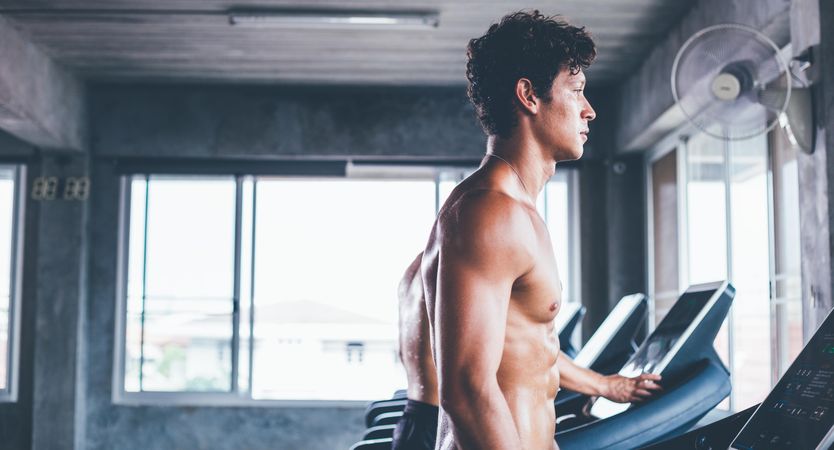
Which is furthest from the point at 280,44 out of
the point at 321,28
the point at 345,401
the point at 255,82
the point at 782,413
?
the point at 782,413

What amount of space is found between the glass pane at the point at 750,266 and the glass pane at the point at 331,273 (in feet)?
8.59

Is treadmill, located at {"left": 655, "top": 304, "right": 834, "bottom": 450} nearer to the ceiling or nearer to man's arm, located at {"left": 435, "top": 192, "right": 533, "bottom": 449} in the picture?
man's arm, located at {"left": 435, "top": 192, "right": 533, "bottom": 449}

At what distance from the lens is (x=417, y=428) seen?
267 centimetres

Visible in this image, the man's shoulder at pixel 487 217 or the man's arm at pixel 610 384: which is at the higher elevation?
the man's shoulder at pixel 487 217

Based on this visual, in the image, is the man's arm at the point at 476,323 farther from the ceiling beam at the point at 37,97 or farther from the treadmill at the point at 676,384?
the ceiling beam at the point at 37,97

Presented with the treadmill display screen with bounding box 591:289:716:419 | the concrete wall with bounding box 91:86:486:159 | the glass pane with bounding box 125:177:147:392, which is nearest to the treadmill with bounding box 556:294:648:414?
the treadmill display screen with bounding box 591:289:716:419

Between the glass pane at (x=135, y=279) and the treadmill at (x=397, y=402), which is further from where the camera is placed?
the glass pane at (x=135, y=279)

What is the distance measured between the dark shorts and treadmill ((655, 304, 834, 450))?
1.33 m

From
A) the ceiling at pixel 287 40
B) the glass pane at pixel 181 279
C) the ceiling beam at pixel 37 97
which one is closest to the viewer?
the ceiling at pixel 287 40

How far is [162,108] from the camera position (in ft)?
22.2

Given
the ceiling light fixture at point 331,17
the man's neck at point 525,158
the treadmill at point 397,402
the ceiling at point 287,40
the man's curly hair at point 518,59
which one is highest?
the ceiling at point 287,40

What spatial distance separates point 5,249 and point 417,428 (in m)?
5.16

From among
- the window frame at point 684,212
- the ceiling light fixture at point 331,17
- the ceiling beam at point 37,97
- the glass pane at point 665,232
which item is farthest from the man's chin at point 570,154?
the glass pane at point 665,232

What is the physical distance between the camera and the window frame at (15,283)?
6.73 meters
